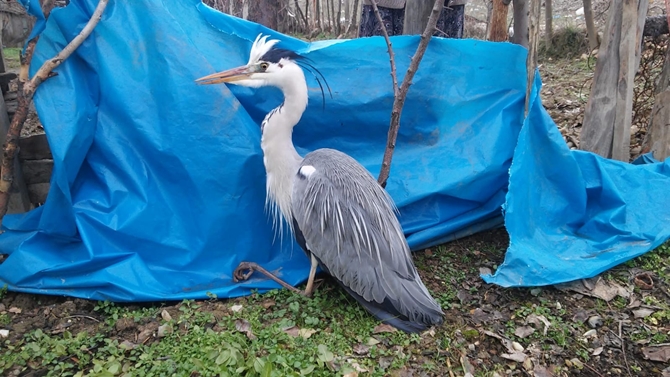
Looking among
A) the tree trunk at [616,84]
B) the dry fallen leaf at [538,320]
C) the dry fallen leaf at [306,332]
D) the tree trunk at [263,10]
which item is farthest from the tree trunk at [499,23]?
the dry fallen leaf at [306,332]

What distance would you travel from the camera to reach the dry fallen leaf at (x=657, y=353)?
226 cm

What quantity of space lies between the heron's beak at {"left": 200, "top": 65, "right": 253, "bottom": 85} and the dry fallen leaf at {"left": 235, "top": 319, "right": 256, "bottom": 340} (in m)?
1.21

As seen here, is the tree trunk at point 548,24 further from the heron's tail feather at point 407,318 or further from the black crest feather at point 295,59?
the heron's tail feather at point 407,318

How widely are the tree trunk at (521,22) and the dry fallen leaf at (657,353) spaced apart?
1.91m

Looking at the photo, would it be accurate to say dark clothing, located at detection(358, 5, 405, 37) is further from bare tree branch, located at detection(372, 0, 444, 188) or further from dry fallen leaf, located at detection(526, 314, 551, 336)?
dry fallen leaf, located at detection(526, 314, 551, 336)

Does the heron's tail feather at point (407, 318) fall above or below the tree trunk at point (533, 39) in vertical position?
below

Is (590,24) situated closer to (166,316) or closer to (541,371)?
(541,371)

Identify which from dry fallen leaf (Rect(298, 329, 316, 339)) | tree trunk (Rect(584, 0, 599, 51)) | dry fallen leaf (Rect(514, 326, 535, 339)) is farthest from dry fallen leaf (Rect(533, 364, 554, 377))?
tree trunk (Rect(584, 0, 599, 51))

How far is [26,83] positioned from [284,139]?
129 centimetres

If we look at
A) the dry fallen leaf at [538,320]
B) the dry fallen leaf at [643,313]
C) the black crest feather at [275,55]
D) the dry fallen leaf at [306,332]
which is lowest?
the dry fallen leaf at [643,313]

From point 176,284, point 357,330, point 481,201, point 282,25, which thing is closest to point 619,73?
point 481,201

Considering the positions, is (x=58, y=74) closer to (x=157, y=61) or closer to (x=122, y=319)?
(x=157, y=61)

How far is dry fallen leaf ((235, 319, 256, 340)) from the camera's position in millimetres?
2281

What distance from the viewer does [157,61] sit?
2656mm
